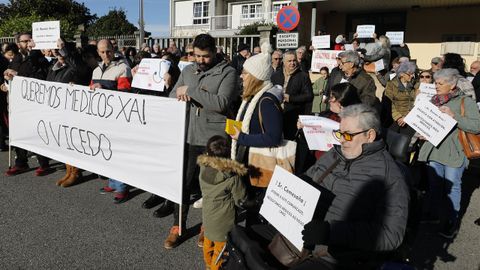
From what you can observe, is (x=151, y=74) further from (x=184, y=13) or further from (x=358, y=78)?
(x=184, y=13)

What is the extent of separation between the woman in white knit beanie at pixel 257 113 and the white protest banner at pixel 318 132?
0.44 meters

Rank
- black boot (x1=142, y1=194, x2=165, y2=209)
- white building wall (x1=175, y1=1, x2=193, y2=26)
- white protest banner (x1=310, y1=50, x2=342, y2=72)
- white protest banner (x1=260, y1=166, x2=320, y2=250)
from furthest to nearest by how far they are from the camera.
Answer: white building wall (x1=175, y1=1, x2=193, y2=26) < white protest banner (x1=310, y1=50, x2=342, y2=72) < black boot (x1=142, y1=194, x2=165, y2=209) < white protest banner (x1=260, y1=166, x2=320, y2=250)

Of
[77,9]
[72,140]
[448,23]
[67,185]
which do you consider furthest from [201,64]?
[77,9]

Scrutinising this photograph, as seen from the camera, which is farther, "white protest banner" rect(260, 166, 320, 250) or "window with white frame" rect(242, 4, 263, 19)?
"window with white frame" rect(242, 4, 263, 19)

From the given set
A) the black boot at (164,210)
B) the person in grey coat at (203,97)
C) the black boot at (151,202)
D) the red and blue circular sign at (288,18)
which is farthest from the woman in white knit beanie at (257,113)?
the red and blue circular sign at (288,18)

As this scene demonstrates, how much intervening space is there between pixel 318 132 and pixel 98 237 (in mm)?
2346

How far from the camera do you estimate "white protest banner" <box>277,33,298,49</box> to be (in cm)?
866

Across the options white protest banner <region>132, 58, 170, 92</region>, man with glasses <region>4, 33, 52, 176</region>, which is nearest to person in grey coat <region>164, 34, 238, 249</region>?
white protest banner <region>132, 58, 170, 92</region>

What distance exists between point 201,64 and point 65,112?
2.41 m

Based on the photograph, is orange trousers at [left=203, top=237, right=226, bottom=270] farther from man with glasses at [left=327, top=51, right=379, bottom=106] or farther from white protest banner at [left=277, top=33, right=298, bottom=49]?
white protest banner at [left=277, top=33, right=298, bottom=49]

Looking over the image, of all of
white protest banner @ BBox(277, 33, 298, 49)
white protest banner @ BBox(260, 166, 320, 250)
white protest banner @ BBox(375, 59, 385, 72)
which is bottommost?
white protest banner @ BBox(260, 166, 320, 250)

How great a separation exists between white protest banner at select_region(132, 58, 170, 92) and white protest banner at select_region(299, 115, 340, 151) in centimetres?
201

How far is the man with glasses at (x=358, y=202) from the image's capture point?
2.28 m

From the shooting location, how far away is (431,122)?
405cm
